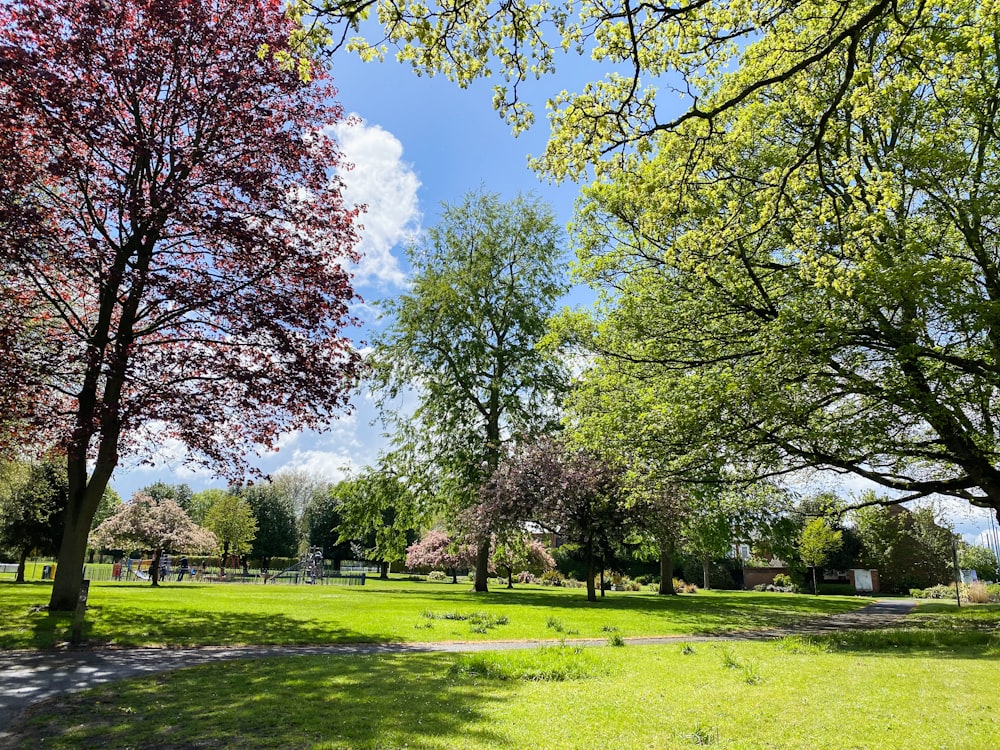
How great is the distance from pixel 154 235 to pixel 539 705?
1339 centimetres

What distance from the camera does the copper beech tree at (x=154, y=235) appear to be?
42.7 ft

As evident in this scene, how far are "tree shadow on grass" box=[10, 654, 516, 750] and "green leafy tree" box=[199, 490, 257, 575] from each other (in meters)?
49.3

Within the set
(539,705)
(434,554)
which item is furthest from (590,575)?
(539,705)

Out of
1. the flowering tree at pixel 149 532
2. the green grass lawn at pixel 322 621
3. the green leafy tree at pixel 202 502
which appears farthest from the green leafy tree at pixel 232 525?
the green grass lawn at pixel 322 621

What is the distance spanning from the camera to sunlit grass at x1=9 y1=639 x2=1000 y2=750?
5232mm

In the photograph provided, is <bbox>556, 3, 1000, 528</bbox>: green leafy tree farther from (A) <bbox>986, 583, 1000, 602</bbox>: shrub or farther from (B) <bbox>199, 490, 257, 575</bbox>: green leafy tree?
(B) <bbox>199, 490, 257, 575</bbox>: green leafy tree

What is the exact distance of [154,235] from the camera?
14.3 metres

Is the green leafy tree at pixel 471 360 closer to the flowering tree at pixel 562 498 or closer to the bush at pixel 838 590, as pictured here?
the flowering tree at pixel 562 498

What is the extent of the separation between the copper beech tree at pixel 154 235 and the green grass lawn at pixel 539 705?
294 inches

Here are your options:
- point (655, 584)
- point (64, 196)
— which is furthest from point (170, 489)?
point (64, 196)

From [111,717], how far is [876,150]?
16372 millimetres

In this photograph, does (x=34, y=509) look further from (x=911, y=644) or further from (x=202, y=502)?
(x=202, y=502)

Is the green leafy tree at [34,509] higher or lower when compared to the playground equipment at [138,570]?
higher

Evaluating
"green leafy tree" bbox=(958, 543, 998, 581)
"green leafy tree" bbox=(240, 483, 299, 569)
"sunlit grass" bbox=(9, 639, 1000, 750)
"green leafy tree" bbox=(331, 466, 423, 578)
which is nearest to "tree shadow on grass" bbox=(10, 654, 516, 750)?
"sunlit grass" bbox=(9, 639, 1000, 750)
